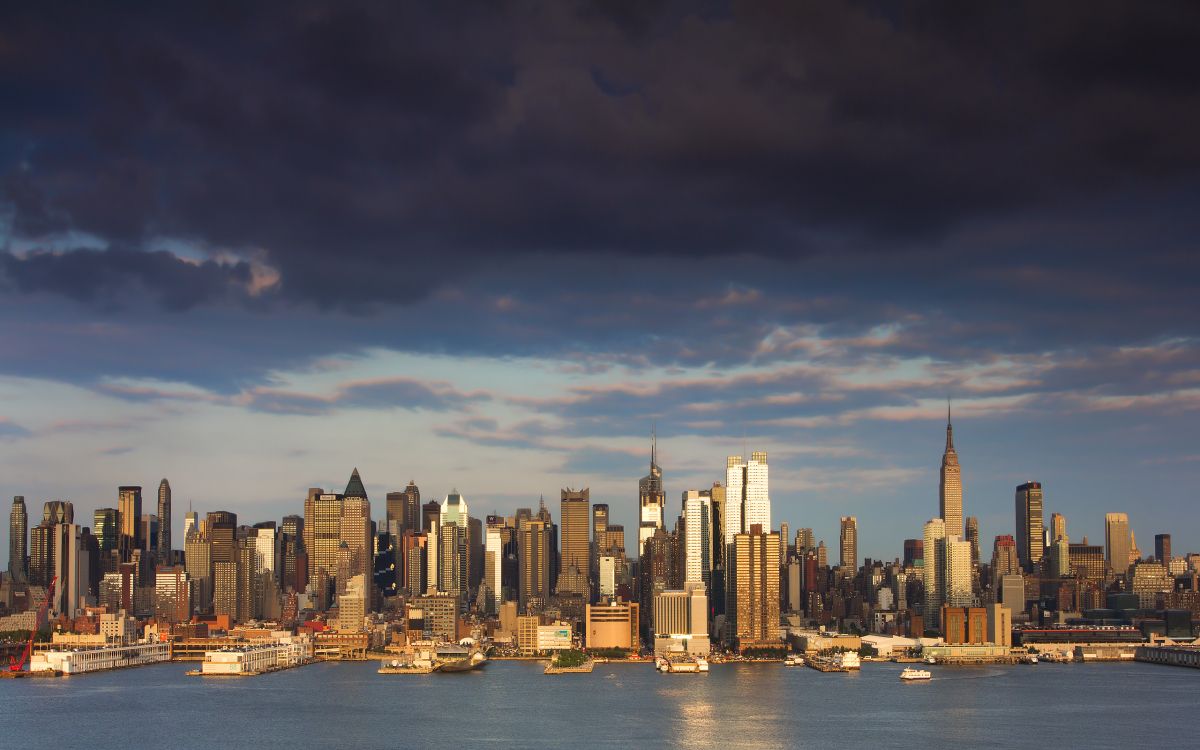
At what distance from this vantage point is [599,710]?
246 ft

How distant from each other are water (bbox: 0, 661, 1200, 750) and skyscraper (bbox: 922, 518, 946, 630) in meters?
74.5

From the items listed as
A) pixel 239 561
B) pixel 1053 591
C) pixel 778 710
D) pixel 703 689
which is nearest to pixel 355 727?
pixel 778 710

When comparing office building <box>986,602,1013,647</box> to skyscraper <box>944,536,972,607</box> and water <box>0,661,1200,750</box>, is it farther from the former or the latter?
skyscraper <box>944,536,972,607</box>

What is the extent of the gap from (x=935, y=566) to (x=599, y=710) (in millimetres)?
121906

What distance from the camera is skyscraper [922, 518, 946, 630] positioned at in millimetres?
184750

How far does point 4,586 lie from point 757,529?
319 feet

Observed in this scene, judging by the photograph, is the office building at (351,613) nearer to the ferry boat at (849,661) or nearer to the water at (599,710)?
the water at (599,710)

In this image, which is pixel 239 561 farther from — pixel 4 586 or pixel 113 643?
pixel 113 643

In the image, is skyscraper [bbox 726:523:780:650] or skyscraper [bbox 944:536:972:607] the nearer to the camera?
skyscraper [bbox 726:523:780:650]

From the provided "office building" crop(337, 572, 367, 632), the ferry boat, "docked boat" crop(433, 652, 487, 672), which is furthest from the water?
"office building" crop(337, 572, 367, 632)

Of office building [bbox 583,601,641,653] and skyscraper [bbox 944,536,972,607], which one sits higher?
skyscraper [bbox 944,536,972,607]

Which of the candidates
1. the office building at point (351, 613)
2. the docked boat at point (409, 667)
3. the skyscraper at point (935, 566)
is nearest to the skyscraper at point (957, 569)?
the skyscraper at point (935, 566)

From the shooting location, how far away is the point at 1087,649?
459ft

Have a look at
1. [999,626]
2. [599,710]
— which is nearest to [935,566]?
[999,626]
